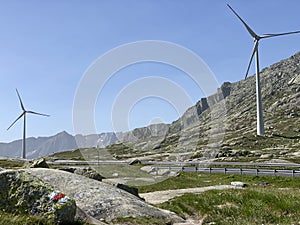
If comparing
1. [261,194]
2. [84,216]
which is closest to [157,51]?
[261,194]

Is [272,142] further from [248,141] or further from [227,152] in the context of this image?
[227,152]

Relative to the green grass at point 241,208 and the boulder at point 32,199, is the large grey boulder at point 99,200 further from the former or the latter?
the boulder at point 32,199

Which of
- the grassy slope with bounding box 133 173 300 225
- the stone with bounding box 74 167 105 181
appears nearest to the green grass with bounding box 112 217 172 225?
the grassy slope with bounding box 133 173 300 225

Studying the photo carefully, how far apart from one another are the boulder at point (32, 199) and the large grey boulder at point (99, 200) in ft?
12.7

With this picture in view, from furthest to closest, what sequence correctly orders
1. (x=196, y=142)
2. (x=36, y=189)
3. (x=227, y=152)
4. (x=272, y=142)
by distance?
(x=196, y=142)
(x=272, y=142)
(x=227, y=152)
(x=36, y=189)

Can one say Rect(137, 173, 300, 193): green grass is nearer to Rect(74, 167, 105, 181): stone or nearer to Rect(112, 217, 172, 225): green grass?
Rect(74, 167, 105, 181): stone

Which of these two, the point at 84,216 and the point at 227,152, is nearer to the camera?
the point at 84,216

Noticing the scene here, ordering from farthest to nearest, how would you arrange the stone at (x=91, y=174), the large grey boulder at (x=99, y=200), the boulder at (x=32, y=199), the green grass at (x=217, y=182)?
the green grass at (x=217, y=182)
the stone at (x=91, y=174)
the large grey boulder at (x=99, y=200)
the boulder at (x=32, y=199)

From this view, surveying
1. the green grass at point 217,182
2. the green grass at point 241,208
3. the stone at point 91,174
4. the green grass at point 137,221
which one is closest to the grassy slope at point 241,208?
the green grass at point 241,208

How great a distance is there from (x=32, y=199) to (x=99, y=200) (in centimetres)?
623

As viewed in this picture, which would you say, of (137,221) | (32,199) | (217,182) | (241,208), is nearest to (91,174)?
(137,221)

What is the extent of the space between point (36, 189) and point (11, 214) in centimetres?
129

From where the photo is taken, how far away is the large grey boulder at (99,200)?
18.1 m

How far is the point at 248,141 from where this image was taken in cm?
16488
